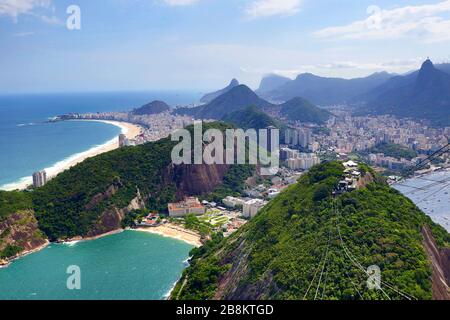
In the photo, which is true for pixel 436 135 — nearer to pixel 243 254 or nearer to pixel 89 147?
pixel 89 147

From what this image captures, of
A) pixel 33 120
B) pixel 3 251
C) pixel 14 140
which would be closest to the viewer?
pixel 3 251

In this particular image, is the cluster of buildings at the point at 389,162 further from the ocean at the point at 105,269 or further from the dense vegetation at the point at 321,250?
the ocean at the point at 105,269

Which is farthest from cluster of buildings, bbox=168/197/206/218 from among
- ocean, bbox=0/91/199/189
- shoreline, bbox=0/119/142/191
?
ocean, bbox=0/91/199/189

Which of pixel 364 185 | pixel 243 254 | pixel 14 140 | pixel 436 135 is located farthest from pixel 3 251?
pixel 436 135

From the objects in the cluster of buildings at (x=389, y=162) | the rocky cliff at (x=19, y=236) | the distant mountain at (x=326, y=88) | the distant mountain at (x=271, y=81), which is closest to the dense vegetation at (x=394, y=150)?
the cluster of buildings at (x=389, y=162)

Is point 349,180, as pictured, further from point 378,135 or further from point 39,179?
A: point 378,135
